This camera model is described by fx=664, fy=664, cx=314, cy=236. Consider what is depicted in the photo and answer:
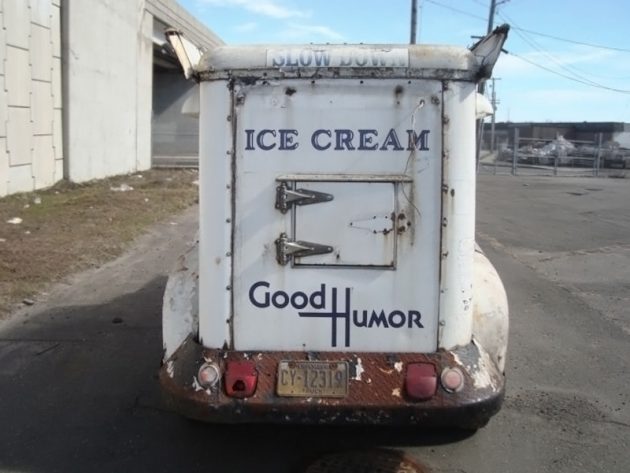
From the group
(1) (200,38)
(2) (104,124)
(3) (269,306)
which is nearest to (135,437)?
(3) (269,306)

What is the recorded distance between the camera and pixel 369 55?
3.18 meters

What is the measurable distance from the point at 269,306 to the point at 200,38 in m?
30.3

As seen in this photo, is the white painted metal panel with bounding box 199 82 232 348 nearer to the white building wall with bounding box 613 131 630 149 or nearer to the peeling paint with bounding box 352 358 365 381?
the peeling paint with bounding box 352 358 365 381

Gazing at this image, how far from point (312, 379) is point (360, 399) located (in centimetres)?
25

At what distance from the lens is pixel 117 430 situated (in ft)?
13.1

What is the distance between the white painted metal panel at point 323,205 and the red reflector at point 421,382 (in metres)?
0.12

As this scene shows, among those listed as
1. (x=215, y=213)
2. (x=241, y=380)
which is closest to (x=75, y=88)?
(x=215, y=213)

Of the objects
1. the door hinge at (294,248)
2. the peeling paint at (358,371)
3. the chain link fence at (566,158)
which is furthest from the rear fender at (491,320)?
the chain link fence at (566,158)

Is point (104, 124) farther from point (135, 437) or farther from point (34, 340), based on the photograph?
point (135, 437)

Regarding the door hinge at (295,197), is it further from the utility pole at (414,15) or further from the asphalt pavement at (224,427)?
the utility pole at (414,15)

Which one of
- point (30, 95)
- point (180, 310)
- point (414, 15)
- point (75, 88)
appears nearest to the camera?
point (180, 310)

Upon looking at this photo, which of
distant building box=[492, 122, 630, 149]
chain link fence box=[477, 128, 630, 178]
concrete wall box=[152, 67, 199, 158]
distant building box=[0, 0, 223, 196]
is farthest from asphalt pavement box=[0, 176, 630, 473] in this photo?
distant building box=[492, 122, 630, 149]

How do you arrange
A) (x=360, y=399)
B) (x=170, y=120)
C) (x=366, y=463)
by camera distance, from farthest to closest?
(x=170, y=120)
(x=366, y=463)
(x=360, y=399)

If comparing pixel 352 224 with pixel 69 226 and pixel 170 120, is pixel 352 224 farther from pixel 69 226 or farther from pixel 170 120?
pixel 170 120
